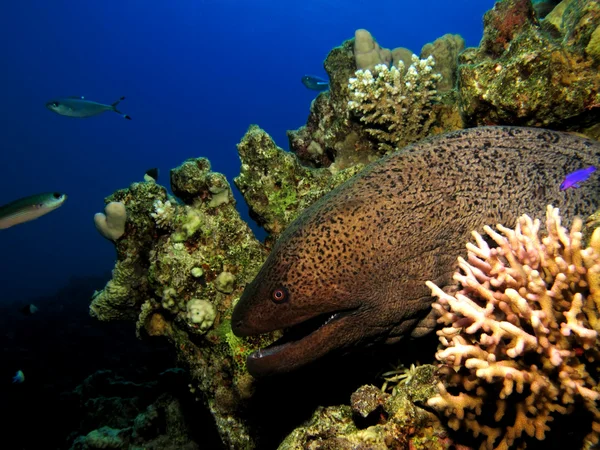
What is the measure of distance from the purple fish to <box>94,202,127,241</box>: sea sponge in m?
4.77

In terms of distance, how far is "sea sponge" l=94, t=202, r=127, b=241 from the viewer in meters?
4.29

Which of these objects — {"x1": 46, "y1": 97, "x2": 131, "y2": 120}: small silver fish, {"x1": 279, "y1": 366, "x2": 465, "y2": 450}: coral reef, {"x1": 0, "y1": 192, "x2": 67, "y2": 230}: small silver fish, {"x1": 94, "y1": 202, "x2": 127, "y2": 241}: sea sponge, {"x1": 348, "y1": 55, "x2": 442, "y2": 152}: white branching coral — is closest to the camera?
{"x1": 279, "y1": 366, "x2": 465, "y2": 450}: coral reef

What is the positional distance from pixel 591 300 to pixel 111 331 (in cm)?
1544

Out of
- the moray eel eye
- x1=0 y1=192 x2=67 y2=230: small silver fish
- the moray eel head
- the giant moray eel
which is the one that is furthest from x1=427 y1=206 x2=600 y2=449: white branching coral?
x1=0 y1=192 x2=67 y2=230: small silver fish

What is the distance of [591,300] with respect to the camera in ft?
6.01

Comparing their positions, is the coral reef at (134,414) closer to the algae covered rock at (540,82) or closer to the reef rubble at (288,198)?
the reef rubble at (288,198)

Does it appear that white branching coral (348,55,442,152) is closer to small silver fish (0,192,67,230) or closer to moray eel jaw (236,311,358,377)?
moray eel jaw (236,311,358,377)

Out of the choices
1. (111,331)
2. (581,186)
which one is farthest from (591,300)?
(111,331)

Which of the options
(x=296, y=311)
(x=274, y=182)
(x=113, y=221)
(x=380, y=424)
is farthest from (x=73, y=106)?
(x=380, y=424)

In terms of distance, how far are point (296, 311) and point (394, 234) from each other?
Answer: 1.01 metres

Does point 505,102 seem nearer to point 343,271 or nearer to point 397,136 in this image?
point 397,136

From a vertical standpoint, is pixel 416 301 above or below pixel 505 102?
below

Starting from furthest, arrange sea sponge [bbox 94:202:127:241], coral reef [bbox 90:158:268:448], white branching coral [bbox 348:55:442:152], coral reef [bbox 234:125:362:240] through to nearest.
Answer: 1. white branching coral [bbox 348:55:442:152]
2. coral reef [bbox 234:125:362:240]
3. sea sponge [bbox 94:202:127:241]
4. coral reef [bbox 90:158:268:448]

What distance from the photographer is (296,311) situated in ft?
9.12
